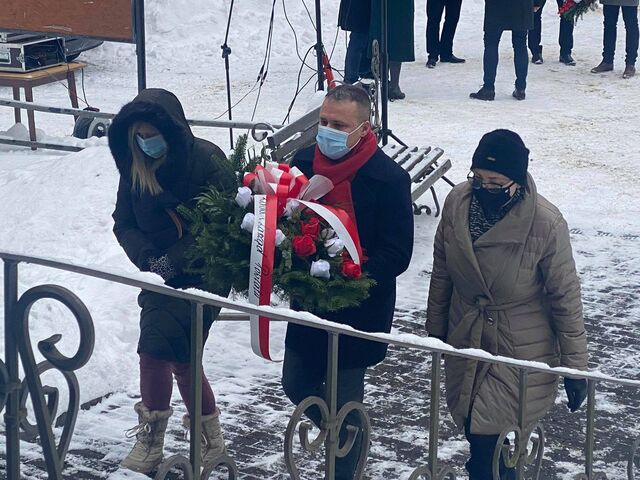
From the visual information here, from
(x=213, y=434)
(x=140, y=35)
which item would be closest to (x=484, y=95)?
(x=140, y=35)

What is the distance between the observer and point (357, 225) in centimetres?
431

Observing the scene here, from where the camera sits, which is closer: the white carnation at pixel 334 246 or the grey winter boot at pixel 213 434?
the white carnation at pixel 334 246

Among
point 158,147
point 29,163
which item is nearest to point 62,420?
point 158,147

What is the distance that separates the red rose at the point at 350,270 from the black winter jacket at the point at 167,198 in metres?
0.68

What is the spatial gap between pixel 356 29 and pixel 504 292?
7.87 meters

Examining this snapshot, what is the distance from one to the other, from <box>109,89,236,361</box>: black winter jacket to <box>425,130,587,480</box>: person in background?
0.96m

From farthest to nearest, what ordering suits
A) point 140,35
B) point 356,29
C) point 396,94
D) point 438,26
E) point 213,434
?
1. point 438,26
2. point 396,94
3. point 356,29
4. point 140,35
5. point 213,434

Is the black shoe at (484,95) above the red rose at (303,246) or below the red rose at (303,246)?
below

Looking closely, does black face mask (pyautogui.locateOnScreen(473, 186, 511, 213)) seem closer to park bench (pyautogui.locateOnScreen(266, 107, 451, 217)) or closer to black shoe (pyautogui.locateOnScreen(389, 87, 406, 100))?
park bench (pyautogui.locateOnScreen(266, 107, 451, 217))

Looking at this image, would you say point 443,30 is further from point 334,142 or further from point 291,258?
point 291,258

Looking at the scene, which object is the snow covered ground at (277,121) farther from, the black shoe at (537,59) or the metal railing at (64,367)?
the metal railing at (64,367)

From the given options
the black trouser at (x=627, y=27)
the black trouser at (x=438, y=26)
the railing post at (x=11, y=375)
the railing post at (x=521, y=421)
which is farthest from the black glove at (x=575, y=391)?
the black trouser at (x=438, y=26)

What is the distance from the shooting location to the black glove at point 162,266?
180 inches

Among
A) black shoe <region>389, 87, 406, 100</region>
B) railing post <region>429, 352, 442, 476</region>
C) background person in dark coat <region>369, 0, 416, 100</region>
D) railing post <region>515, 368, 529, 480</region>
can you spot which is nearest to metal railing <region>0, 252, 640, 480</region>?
railing post <region>429, 352, 442, 476</region>
